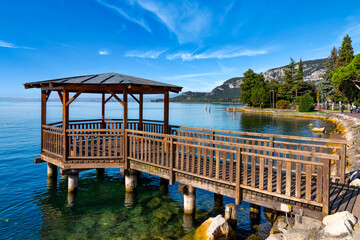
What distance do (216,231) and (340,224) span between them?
2.92 metres

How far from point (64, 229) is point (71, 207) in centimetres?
170

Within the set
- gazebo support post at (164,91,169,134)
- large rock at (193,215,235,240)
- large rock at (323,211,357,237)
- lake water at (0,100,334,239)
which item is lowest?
lake water at (0,100,334,239)

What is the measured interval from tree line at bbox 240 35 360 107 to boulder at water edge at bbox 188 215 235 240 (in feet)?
143

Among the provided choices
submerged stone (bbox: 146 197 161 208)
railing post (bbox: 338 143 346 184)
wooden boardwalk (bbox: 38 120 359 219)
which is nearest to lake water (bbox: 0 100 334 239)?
submerged stone (bbox: 146 197 161 208)

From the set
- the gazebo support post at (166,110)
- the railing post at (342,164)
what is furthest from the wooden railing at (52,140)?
the railing post at (342,164)

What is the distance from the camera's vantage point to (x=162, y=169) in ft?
28.0

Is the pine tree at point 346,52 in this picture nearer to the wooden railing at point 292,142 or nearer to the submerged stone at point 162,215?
the wooden railing at point 292,142

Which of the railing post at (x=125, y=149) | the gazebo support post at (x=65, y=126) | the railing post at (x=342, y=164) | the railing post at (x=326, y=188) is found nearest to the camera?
the railing post at (x=326, y=188)

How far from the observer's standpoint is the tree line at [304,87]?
171 ft

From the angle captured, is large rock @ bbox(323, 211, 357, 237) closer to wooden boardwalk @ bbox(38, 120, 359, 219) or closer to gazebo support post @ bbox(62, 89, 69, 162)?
wooden boardwalk @ bbox(38, 120, 359, 219)

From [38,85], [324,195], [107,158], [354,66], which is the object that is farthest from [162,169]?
[354,66]

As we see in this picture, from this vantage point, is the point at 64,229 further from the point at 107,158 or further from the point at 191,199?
the point at 191,199

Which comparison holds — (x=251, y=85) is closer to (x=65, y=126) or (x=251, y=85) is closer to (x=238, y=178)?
(x=65, y=126)

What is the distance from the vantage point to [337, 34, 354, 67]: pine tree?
60.0 metres
